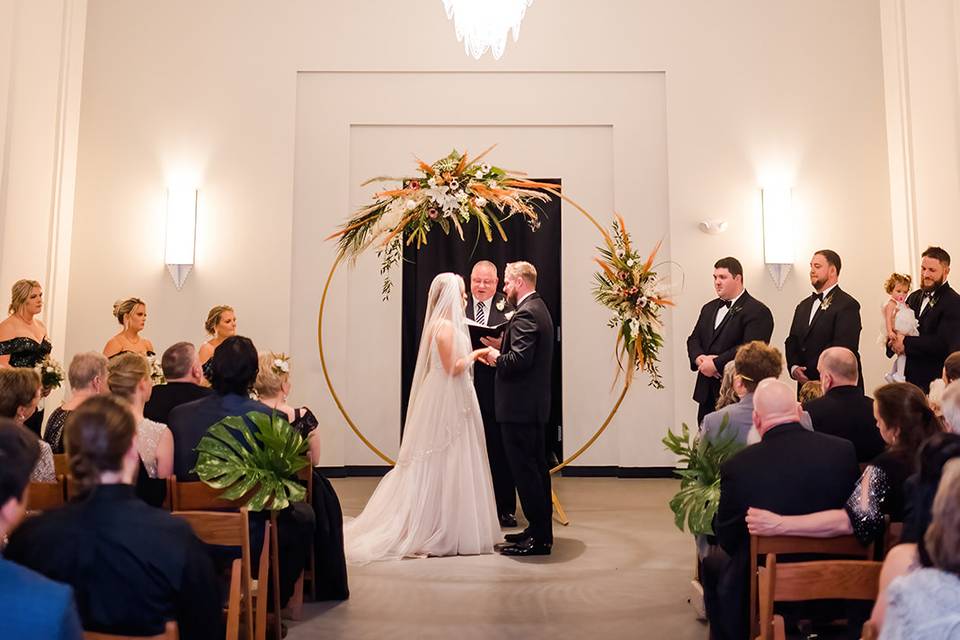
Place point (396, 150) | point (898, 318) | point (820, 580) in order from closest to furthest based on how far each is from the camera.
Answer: point (820, 580), point (898, 318), point (396, 150)

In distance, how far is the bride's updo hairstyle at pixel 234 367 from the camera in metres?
3.87

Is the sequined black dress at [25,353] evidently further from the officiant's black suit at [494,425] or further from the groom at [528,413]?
the groom at [528,413]

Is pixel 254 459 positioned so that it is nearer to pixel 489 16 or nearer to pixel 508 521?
pixel 508 521

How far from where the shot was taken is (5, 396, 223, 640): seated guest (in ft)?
7.01

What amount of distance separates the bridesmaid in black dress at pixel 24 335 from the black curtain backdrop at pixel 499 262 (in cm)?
357

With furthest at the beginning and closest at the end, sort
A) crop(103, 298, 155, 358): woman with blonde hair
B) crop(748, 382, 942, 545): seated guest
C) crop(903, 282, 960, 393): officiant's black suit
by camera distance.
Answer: crop(103, 298, 155, 358): woman with blonde hair → crop(903, 282, 960, 393): officiant's black suit → crop(748, 382, 942, 545): seated guest

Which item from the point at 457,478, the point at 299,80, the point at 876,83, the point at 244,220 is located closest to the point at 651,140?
the point at 876,83

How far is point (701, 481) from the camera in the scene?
3.78m

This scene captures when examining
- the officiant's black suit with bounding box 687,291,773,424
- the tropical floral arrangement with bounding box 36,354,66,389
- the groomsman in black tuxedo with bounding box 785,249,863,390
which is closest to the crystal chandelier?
the officiant's black suit with bounding box 687,291,773,424

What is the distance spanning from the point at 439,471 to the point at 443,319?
991 millimetres

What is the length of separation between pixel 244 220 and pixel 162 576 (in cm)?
712

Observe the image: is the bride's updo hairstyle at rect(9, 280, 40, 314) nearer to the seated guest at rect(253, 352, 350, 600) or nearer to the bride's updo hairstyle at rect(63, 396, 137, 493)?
the seated guest at rect(253, 352, 350, 600)

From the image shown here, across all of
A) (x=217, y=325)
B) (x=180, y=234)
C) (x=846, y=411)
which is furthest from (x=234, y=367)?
(x=180, y=234)

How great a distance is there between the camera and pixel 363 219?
6734 mm
